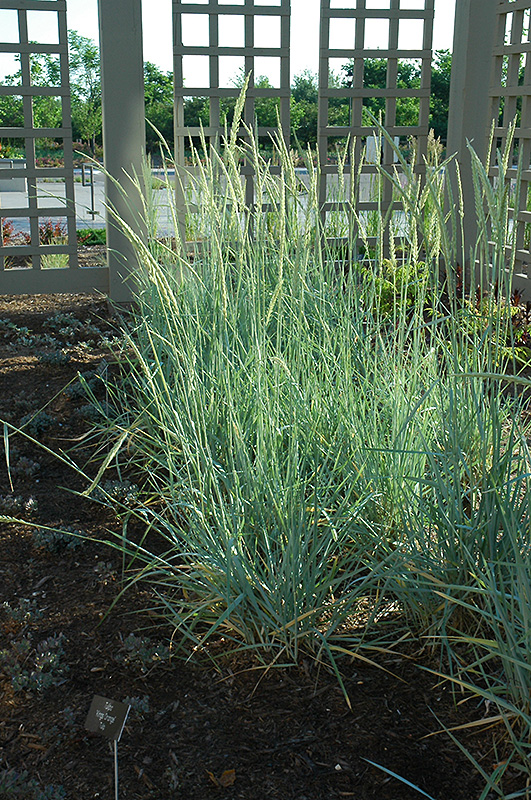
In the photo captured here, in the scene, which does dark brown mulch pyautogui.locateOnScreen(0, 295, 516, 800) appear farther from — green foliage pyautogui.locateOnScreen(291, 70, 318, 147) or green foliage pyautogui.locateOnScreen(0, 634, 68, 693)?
green foliage pyautogui.locateOnScreen(291, 70, 318, 147)

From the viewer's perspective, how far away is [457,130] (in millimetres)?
5367

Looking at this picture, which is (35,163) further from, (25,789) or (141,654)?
(25,789)

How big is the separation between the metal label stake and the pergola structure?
3641 mm

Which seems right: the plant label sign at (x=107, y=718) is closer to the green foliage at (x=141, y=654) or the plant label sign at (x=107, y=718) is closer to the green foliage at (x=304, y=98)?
the green foliage at (x=141, y=654)

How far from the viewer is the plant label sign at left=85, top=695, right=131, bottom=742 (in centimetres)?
133

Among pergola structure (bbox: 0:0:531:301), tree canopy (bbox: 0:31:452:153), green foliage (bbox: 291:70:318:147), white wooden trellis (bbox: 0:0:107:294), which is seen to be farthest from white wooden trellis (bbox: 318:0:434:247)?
green foliage (bbox: 291:70:318:147)

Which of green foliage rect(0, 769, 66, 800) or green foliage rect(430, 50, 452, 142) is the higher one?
green foliage rect(430, 50, 452, 142)

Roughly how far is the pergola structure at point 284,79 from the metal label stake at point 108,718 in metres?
3.64

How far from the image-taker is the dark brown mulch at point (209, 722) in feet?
4.66

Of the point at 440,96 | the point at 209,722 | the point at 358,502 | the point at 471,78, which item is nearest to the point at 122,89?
the point at 471,78

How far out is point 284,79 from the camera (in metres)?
5.10

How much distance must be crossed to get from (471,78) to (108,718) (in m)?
5.04

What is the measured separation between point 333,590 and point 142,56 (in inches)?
158

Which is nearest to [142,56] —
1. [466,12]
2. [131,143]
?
[131,143]
